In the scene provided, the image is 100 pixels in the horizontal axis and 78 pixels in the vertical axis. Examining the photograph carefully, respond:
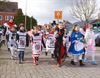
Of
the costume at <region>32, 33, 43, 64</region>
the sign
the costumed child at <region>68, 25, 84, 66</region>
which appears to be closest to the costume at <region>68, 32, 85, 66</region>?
the costumed child at <region>68, 25, 84, 66</region>

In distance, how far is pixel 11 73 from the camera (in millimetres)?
13023

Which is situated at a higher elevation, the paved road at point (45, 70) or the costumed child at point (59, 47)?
the costumed child at point (59, 47)

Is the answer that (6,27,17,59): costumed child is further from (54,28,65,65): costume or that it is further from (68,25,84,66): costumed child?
(68,25,84,66): costumed child

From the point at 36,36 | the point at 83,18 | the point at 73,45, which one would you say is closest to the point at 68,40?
the point at 73,45

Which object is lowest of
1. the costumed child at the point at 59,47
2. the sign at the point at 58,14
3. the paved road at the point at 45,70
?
the paved road at the point at 45,70

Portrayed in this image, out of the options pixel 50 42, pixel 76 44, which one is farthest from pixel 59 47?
pixel 50 42

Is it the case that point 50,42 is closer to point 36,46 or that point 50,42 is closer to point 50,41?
point 50,41

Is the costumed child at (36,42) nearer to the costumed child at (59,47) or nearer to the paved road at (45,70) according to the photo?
the paved road at (45,70)

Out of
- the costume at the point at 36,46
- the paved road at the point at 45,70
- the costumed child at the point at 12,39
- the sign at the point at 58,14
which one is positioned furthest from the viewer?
the sign at the point at 58,14

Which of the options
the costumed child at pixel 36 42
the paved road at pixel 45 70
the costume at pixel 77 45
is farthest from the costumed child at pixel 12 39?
the costume at pixel 77 45

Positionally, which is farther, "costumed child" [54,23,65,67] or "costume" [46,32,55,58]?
"costume" [46,32,55,58]

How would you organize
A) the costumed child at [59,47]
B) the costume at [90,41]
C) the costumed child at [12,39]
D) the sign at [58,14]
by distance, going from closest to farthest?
the costumed child at [59,47], the costume at [90,41], the costumed child at [12,39], the sign at [58,14]

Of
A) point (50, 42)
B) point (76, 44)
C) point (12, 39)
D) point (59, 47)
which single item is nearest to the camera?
point (59, 47)

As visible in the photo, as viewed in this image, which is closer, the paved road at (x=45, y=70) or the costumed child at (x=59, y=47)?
the paved road at (x=45, y=70)
